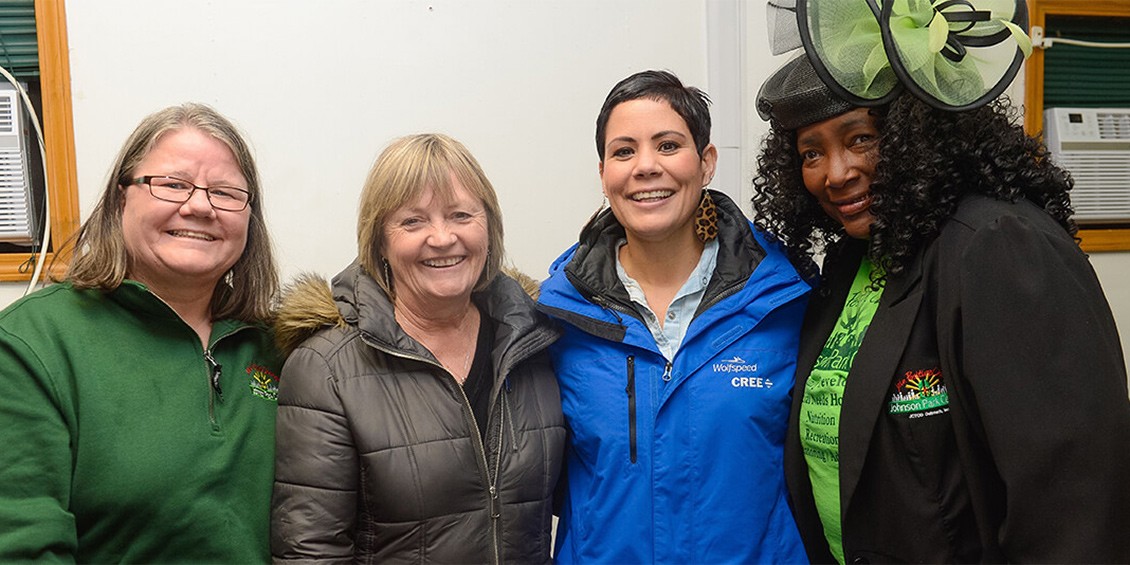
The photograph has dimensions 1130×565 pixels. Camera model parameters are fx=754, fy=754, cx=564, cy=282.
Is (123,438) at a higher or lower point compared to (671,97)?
lower

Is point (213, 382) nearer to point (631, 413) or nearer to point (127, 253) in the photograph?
point (127, 253)

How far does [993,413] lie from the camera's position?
1.14 m

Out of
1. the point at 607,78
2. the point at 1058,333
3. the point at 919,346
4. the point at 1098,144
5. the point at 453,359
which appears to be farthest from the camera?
the point at 1098,144

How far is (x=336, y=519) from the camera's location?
139cm

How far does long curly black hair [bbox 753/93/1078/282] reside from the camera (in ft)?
4.26

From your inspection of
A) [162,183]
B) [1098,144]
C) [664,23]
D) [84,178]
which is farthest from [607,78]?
[1098,144]

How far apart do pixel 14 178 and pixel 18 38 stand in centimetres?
43

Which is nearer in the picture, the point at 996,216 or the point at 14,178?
the point at 996,216

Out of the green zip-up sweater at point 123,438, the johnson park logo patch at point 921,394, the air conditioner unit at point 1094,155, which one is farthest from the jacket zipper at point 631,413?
the air conditioner unit at point 1094,155

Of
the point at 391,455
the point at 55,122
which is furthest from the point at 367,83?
the point at 391,455

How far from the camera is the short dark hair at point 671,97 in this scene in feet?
5.52

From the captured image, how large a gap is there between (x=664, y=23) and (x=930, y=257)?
152 cm

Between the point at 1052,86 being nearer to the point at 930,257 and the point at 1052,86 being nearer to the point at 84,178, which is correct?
the point at 930,257

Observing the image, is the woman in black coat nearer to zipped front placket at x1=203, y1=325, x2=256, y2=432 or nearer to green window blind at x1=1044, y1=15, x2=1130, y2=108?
zipped front placket at x1=203, y1=325, x2=256, y2=432
